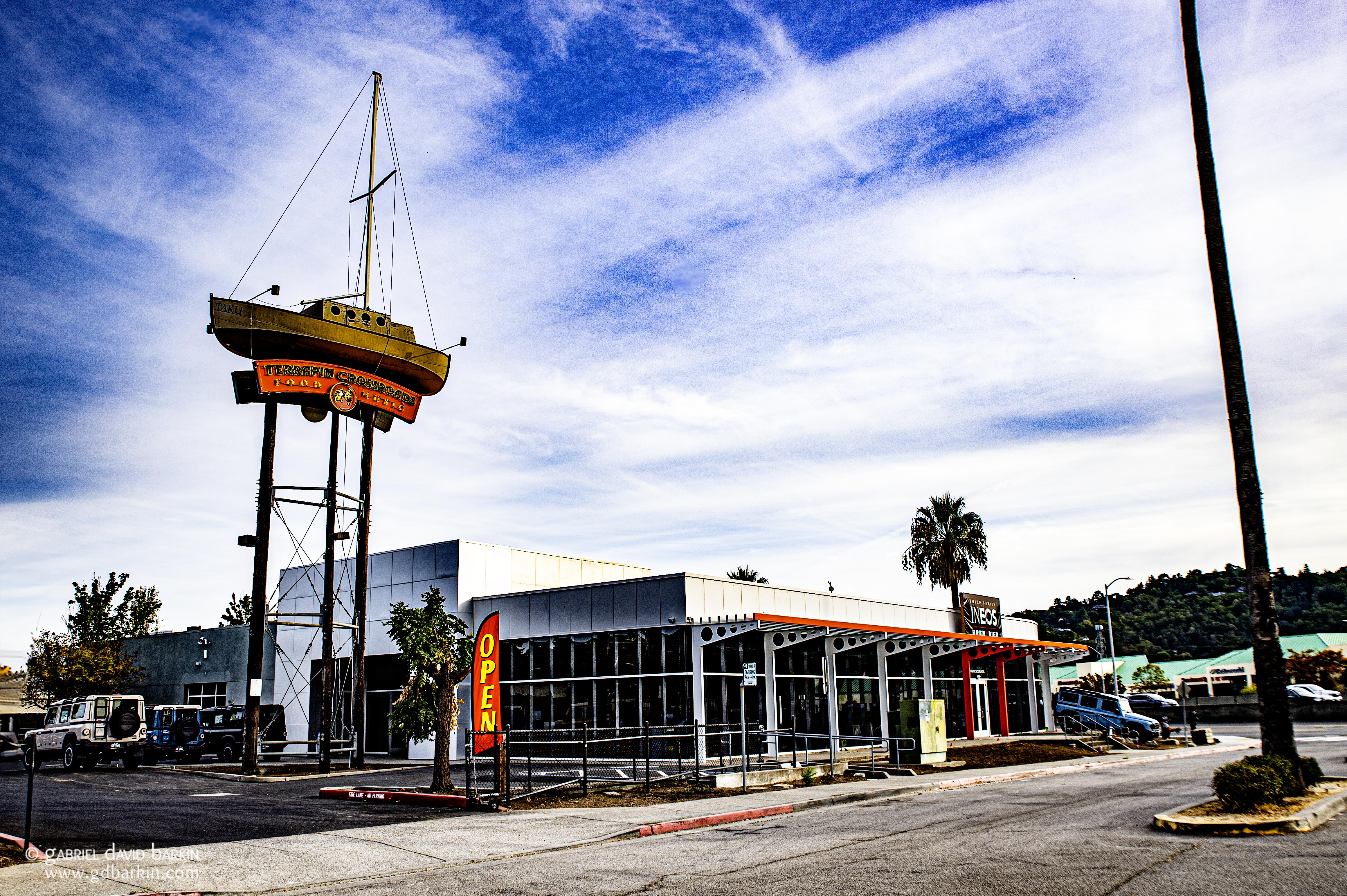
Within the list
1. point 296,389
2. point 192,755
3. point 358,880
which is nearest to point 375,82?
point 296,389

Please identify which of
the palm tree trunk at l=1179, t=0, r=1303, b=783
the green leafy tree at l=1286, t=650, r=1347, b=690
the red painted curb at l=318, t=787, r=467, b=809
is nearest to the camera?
the palm tree trunk at l=1179, t=0, r=1303, b=783

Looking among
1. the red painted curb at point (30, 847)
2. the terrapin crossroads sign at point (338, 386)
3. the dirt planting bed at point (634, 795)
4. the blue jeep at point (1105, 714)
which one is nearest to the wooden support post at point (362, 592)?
the terrapin crossroads sign at point (338, 386)

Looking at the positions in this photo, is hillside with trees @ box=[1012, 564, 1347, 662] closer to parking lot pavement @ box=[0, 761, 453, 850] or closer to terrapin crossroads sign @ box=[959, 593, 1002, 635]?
terrapin crossroads sign @ box=[959, 593, 1002, 635]

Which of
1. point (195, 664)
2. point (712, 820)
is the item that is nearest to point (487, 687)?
point (712, 820)

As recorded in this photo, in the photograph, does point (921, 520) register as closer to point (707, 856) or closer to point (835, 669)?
point (835, 669)

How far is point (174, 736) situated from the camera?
34.9 m

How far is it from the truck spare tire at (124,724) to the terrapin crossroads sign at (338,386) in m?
12.5

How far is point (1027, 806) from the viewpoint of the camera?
1642 centimetres

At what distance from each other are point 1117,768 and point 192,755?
30420 mm

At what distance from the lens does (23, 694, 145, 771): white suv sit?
3300 cm

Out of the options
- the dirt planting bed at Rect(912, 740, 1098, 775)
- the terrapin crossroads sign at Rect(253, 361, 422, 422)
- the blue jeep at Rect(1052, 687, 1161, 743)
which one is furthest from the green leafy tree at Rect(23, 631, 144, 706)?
the blue jeep at Rect(1052, 687, 1161, 743)

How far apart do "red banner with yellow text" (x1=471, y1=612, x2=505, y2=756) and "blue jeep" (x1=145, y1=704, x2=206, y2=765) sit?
69.2ft

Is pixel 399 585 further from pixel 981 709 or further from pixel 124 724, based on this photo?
pixel 981 709

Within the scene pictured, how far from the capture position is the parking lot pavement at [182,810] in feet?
48.2
